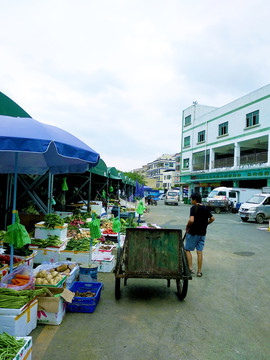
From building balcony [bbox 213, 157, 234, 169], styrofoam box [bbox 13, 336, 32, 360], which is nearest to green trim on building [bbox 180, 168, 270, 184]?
building balcony [bbox 213, 157, 234, 169]

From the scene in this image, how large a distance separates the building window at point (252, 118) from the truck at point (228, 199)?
8.11m

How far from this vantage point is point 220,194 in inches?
1013

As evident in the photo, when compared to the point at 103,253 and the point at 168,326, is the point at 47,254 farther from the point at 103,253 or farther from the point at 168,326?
the point at 168,326

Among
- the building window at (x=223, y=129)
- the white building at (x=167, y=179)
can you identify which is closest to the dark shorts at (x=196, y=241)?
the building window at (x=223, y=129)

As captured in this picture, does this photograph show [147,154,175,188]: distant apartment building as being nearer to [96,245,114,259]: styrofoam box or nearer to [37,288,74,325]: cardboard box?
[96,245,114,259]: styrofoam box

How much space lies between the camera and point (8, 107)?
635 cm

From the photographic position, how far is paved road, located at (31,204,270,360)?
9.60 ft

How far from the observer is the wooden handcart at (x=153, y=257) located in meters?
4.21

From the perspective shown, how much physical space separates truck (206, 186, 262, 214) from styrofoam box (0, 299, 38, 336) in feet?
73.9

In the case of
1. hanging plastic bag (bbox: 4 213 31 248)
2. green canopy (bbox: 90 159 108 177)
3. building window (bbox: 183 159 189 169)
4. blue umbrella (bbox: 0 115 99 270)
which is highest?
building window (bbox: 183 159 189 169)

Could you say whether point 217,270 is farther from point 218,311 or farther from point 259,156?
point 259,156

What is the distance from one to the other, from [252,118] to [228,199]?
405 inches

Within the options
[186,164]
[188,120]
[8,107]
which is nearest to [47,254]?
[8,107]

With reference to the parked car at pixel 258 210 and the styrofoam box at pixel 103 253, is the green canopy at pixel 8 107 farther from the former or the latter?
the parked car at pixel 258 210
